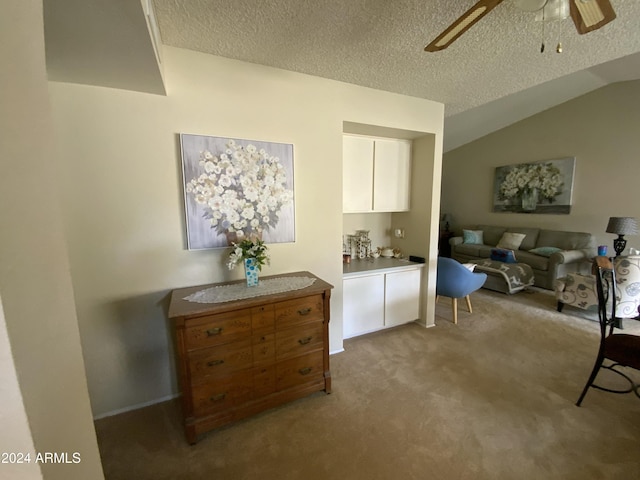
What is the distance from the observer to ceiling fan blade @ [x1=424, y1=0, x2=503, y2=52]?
112 cm

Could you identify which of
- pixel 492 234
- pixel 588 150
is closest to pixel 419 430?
pixel 492 234

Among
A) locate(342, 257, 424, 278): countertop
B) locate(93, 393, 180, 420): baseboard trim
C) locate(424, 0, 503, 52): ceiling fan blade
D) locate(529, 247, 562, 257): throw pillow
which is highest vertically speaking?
locate(424, 0, 503, 52): ceiling fan blade

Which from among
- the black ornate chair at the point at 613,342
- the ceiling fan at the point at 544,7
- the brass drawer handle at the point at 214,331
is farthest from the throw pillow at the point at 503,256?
the brass drawer handle at the point at 214,331

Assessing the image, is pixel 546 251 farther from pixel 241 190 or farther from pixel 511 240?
pixel 241 190

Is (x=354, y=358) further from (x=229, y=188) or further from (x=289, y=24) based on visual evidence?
(x=289, y=24)

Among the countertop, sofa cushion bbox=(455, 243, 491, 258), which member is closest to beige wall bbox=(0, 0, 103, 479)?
the countertop

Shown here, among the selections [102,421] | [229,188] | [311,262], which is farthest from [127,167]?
[102,421]

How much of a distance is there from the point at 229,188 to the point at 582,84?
572 centimetres

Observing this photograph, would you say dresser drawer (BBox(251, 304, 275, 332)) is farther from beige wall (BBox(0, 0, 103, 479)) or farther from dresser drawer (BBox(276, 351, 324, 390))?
beige wall (BBox(0, 0, 103, 479))

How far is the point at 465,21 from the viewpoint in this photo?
1.23 m

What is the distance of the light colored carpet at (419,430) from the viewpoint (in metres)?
1.47

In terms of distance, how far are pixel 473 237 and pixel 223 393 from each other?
5.69 metres

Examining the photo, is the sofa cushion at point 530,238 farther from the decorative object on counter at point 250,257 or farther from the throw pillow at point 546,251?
the decorative object on counter at point 250,257

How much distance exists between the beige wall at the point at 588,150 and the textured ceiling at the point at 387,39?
10.9ft
